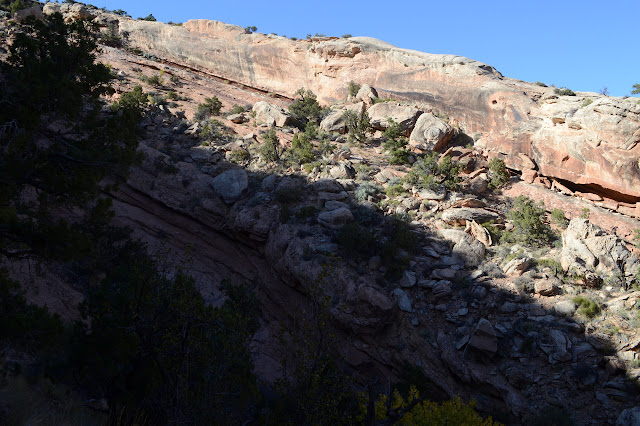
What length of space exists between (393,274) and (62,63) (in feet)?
37.3

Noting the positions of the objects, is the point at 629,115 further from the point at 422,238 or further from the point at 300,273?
the point at 300,273

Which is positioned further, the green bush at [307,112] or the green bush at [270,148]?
the green bush at [307,112]

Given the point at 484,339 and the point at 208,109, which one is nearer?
the point at 484,339

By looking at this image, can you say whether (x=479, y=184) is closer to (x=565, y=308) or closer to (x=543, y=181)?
(x=543, y=181)

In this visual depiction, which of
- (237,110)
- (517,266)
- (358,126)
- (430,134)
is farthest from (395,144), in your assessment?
(237,110)

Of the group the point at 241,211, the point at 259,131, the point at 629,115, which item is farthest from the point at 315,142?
the point at 629,115

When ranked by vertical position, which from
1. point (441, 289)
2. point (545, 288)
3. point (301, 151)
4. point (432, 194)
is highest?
point (301, 151)

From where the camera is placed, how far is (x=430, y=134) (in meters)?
23.5

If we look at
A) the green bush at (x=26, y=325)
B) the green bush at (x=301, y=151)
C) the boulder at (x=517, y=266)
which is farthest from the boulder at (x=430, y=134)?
the green bush at (x=26, y=325)

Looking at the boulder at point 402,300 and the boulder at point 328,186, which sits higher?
the boulder at point 328,186

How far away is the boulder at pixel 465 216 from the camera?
17.2 meters

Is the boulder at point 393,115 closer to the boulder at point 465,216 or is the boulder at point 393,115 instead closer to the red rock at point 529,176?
the red rock at point 529,176

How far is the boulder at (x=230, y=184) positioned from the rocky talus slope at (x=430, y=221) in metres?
0.09

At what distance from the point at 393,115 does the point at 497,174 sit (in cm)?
734
